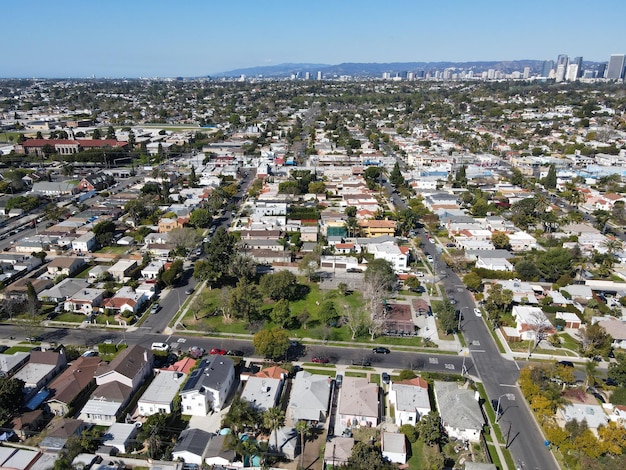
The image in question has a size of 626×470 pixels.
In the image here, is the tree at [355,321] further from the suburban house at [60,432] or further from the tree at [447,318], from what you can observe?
the suburban house at [60,432]

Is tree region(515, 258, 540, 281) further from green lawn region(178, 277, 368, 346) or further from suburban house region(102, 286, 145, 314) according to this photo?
suburban house region(102, 286, 145, 314)

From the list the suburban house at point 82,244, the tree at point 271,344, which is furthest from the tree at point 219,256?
the suburban house at point 82,244

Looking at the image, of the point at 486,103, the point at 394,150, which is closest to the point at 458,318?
the point at 394,150

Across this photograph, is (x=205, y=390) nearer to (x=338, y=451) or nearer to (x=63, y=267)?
(x=338, y=451)

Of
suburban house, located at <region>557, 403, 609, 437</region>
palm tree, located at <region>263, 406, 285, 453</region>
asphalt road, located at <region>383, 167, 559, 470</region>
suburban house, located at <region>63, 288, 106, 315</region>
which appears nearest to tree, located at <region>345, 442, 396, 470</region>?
palm tree, located at <region>263, 406, 285, 453</region>

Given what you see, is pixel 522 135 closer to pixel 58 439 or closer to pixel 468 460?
pixel 468 460

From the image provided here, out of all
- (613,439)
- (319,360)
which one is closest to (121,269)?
(319,360)
